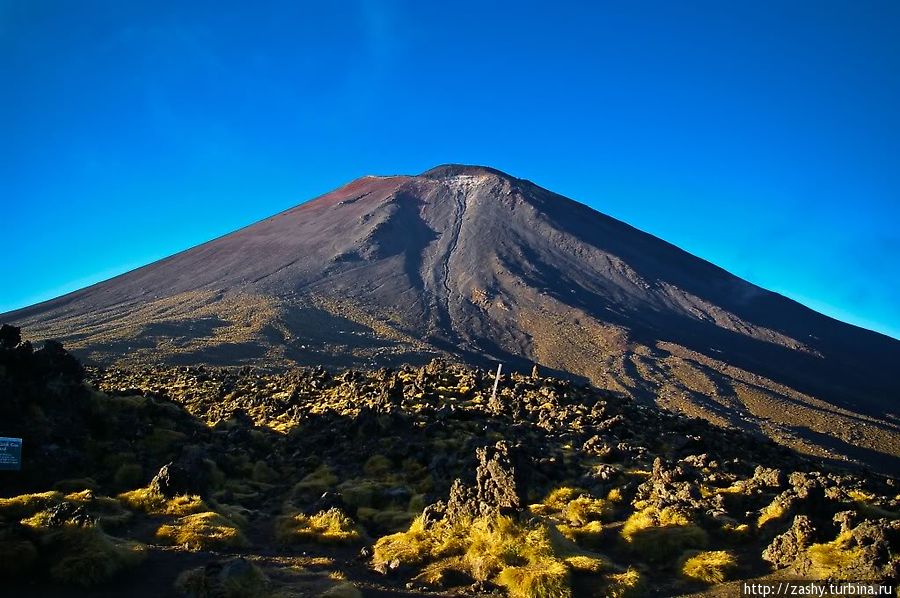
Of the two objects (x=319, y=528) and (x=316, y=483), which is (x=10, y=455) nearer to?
(x=319, y=528)

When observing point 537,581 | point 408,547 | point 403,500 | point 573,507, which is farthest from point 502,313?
point 537,581

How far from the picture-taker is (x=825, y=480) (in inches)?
579

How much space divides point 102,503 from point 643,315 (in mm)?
90933

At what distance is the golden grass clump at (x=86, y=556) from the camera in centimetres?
806

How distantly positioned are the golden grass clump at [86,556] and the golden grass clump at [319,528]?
329 centimetres

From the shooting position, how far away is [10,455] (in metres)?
12.4

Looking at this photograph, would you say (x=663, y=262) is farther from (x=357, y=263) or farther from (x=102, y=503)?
(x=102, y=503)

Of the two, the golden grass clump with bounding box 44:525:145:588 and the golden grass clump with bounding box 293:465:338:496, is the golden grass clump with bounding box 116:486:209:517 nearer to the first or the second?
the golden grass clump with bounding box 293:465:338:496

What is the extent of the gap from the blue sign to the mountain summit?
4421cm

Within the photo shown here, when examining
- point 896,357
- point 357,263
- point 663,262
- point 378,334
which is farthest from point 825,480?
point 663,262

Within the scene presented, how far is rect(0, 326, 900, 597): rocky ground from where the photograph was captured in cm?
879

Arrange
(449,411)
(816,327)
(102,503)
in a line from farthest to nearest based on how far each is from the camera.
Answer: (816,327)
(449,411)
(102,503)

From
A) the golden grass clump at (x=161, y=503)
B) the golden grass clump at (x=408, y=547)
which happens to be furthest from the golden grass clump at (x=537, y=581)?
the golden grass clump at (x=161, y=503)

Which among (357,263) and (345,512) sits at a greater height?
(357,263)
